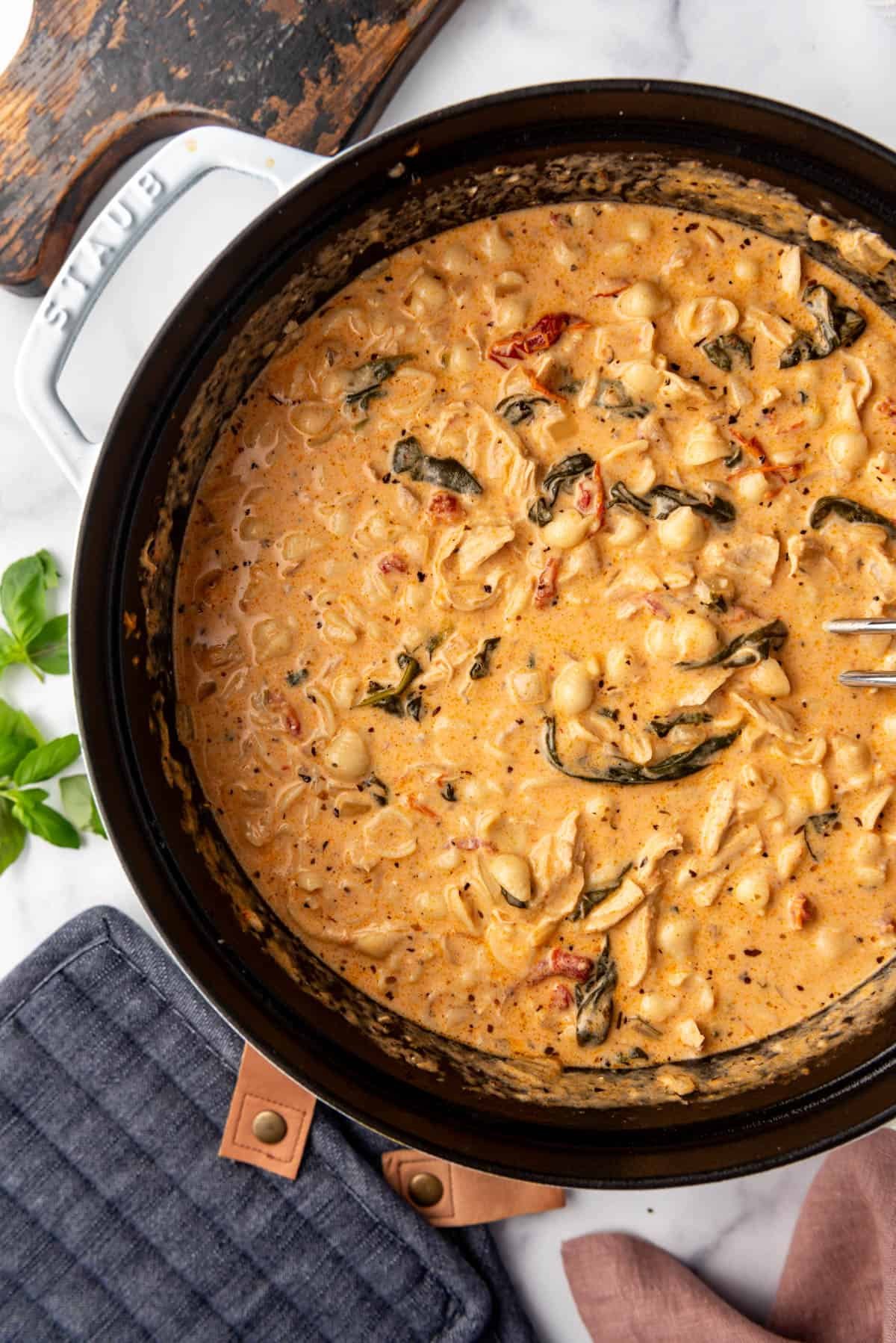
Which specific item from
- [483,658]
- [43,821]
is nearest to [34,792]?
[43,821]

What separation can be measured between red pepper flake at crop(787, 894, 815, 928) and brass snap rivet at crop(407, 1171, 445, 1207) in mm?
1274

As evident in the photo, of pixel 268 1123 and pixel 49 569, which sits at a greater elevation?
pixel 49 569

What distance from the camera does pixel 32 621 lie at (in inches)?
134

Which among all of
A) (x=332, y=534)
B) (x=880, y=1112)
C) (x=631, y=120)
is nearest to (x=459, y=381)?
(x=332, y=534)

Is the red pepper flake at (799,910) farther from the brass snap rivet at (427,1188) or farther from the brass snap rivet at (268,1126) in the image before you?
the brass snap rivet at (268,1126)

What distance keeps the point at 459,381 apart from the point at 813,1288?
9.00ft

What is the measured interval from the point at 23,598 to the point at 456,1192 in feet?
6.85

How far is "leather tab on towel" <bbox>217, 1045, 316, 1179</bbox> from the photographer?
344 centimetres

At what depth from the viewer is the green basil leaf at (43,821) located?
3.41 meters

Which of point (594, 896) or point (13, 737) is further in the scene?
point (13, 737)

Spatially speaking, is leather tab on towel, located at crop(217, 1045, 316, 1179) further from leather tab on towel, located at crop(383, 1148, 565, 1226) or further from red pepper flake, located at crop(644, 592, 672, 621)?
red pepper flake, located at crop(644, 592, 672, 621)

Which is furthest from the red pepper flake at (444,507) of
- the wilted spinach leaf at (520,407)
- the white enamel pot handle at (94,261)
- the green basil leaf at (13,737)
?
the green basil leaf at (13,737)

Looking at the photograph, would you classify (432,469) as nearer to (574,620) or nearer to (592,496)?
(592,496)

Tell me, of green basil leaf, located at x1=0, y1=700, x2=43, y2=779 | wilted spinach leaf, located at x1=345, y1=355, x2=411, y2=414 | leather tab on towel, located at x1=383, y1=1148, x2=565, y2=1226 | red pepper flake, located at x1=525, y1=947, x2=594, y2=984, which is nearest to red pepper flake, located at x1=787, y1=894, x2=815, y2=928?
red pepper flake, located at x1=525, y1=947, x2=594, y2=984
